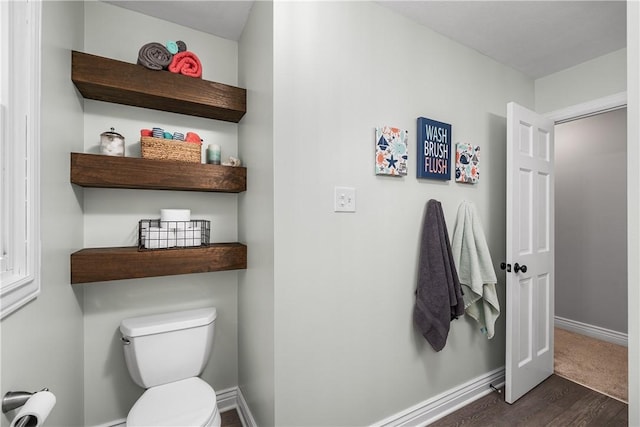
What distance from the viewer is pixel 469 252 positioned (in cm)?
187

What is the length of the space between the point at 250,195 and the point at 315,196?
1.42 ft

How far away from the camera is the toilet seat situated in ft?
4.16

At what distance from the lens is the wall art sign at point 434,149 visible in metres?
1.75

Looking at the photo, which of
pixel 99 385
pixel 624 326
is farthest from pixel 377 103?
pixel 624 326

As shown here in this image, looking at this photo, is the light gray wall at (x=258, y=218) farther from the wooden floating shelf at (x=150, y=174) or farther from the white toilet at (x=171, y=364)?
the white toilet at (x=171, y=364)

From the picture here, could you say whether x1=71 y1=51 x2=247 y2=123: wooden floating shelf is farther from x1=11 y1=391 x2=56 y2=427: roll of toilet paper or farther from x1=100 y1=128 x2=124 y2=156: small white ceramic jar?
x1=11 y1=391 x2=56 y2=427: roll of toilet paper

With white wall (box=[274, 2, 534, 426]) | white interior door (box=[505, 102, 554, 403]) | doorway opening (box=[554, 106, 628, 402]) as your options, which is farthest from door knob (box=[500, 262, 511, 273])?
doorway opening (box=[554, 106, 628, 402])

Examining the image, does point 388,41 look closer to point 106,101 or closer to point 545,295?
point 106,101

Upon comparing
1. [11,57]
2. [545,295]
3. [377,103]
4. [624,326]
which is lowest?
[624,326]

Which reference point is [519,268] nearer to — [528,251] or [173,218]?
[528,251]

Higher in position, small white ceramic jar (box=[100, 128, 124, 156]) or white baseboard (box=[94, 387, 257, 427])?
small white ceramic jar (box=[100, 128, 124, 156])

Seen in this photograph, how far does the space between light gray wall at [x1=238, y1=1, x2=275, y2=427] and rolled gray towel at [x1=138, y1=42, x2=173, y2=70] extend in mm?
424

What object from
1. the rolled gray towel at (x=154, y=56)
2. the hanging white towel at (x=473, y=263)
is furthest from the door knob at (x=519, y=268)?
the rolled gray towel at (x=154, y=56)

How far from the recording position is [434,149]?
1.80m
